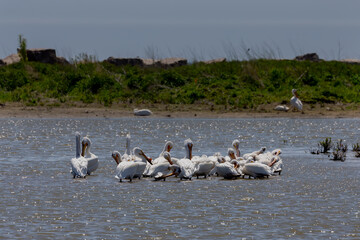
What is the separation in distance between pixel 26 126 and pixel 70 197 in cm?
1716

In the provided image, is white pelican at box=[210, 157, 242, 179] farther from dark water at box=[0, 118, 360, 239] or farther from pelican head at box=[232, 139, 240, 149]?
pelican head at box=[232, 139, 240, 149]

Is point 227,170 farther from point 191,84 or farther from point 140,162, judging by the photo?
point 191,84

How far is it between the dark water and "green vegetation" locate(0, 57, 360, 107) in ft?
42.7

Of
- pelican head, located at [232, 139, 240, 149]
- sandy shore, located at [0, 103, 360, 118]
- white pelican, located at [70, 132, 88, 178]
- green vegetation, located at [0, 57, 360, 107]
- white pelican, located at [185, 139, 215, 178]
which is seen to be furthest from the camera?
green vegetation, located at [0, 57, 360, 107]

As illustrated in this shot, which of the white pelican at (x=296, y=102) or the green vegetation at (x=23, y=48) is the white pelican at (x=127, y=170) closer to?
the white pelican at (x=296, y=102)

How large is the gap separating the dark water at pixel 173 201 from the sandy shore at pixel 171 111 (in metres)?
10.7

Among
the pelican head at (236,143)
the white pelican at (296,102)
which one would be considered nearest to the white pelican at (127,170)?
the pelican head at (236,143)

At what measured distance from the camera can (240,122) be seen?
2981cm

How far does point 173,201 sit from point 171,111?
69.2ft

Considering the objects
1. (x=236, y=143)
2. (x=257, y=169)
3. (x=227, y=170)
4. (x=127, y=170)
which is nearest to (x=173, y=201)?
(x=127, y=170)

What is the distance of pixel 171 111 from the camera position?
32.4 m

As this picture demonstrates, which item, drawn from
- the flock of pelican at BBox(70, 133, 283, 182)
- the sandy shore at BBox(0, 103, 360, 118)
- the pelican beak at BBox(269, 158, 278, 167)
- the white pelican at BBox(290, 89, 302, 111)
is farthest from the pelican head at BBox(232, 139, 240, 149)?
the white pelican at BBox(290, 89, 302, 111)

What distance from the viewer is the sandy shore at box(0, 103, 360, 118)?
31625 millimetres

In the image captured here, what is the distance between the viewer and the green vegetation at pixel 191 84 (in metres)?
33.9
